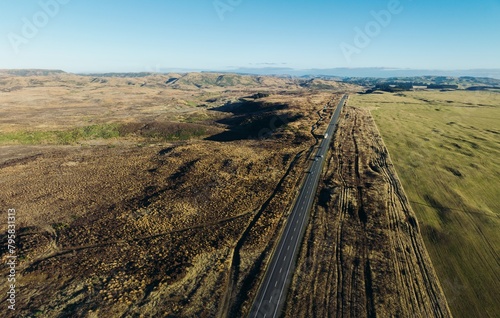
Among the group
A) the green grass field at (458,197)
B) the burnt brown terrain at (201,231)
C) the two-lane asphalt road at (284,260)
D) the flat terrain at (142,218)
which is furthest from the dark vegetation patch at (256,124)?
the two-lane asphalt road at (284,260)

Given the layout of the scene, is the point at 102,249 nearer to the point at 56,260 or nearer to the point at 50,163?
the point at 56,260

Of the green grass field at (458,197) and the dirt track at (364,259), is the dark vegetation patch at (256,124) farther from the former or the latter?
the dirt track at (364,259)

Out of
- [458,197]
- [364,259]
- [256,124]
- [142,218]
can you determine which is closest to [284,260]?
[364,259]

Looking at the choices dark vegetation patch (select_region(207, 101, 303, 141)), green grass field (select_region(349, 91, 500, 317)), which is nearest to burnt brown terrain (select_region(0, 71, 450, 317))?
green grass field (select_region(349, 91, 500, 317))

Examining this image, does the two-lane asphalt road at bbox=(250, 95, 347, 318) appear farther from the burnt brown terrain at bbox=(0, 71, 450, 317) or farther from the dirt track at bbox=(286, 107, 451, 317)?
the dirt track at bbox=(286, 107, 451, 317)

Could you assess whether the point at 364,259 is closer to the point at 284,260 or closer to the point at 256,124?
the point at 284,260

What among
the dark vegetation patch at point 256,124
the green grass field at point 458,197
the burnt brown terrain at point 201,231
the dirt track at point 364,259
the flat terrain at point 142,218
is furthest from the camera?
the dark vegetation patch at point 256,124
